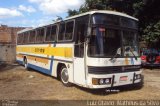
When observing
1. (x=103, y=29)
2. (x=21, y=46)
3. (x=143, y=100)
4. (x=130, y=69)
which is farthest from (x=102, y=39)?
(x=21, y=46)

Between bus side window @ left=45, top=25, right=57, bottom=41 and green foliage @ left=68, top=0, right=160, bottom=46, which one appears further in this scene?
green foliage @ left=68, top=0, right=160, bottom=46

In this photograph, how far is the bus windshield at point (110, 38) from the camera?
8734 mm

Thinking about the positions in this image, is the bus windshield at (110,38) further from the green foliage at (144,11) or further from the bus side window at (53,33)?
the green foliage at (144,11)

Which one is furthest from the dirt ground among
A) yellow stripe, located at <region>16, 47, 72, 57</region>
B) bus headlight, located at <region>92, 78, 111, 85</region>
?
yellow stripe, located at <region>16, 47, 72, 57</region>

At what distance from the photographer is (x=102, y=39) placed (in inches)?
345

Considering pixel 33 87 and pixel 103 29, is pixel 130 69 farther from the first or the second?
pixel 33 87

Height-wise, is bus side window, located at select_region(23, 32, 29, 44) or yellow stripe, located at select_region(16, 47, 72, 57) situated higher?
bus side window, located at select_region(23, 32, 29, 44)

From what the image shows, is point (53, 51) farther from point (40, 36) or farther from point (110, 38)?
point (110, 38)

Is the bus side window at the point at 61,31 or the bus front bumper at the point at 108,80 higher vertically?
the bus side window at the point at 61,31

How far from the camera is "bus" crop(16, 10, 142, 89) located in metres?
8.76

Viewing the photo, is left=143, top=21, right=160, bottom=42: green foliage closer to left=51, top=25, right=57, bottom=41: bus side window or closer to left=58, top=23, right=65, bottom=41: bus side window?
left=51, top=25, right=57, bottom=41: bus side window

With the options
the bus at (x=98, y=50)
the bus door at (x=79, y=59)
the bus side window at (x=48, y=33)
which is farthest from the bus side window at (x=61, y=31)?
the bus door at (x=79, y=59)

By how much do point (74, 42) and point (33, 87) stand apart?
282 centimetres

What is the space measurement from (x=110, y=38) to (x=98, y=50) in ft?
2.34
